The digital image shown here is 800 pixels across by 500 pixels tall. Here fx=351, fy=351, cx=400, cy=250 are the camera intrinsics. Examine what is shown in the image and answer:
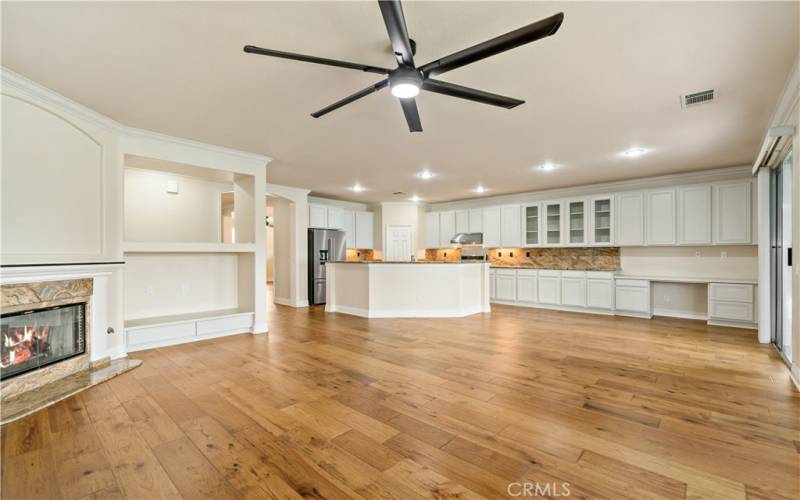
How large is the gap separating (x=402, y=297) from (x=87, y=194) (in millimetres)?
4560

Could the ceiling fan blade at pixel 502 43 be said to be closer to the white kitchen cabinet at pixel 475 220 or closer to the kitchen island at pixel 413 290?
the kitchen island at pixel 413 290

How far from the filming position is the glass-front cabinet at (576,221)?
7.24m

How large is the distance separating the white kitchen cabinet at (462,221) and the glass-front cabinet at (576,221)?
2.40m

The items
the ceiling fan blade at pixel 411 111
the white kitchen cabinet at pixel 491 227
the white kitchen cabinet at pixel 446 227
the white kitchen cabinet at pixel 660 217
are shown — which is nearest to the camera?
the ceiling fan blade at pixel 411 111

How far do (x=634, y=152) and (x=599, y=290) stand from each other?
2.99m

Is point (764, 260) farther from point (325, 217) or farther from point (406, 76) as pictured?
point (325, 217)

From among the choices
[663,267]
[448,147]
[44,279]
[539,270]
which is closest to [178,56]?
[44,279]

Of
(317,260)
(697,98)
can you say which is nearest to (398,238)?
(317,260)

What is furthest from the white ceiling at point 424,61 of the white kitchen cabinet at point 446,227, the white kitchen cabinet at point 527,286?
the white kitchen cabinet at point 446,227

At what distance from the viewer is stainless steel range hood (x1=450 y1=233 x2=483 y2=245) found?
873 cm

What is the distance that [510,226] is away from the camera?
27.2 ft

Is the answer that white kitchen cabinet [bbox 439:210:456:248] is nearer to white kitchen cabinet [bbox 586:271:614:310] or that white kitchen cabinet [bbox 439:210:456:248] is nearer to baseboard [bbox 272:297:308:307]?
white kitchen cabinet [bbox 586:271:614:310]

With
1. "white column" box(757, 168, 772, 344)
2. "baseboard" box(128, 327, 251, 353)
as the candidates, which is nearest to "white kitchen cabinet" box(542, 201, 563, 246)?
"white column" box(757, 168, 772, 344)

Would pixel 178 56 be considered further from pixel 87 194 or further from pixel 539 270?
pixel 539 270
